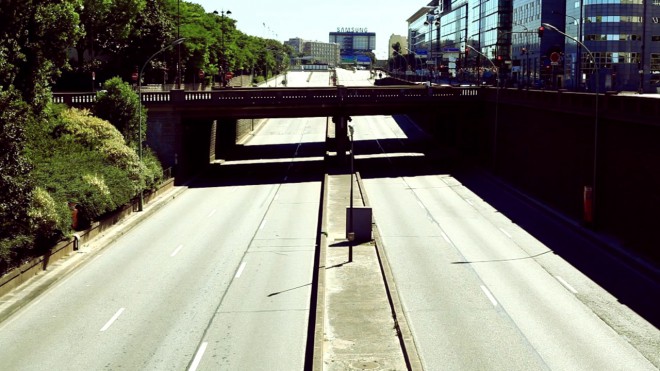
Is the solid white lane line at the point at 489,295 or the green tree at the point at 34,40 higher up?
the green tree at the point at 34,40

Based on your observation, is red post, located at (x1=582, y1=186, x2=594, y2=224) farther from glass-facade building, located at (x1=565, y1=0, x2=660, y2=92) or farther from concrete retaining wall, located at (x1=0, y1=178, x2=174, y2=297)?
glass-facade building, located at (x1=565, y1=0, x2=660, y2=92)

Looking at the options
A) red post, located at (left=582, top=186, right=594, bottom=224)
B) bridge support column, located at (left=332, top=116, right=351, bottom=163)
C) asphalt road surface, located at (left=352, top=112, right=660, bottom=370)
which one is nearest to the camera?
asphalt road surface, located at (left=352, top=112, right=660, bottom=370)

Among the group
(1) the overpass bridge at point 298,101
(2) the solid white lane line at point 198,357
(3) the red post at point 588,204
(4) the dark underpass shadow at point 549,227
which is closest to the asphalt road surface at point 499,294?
(4) the dark underpass shadow at point 549,227

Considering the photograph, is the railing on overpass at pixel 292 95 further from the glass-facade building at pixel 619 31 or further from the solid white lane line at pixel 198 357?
the solid white lane line at pixel 198 357

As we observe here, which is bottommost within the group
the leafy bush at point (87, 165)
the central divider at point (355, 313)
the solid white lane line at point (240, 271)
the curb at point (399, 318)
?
the solid white lane line at point (240, 271)

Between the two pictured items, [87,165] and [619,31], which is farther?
[619,31]

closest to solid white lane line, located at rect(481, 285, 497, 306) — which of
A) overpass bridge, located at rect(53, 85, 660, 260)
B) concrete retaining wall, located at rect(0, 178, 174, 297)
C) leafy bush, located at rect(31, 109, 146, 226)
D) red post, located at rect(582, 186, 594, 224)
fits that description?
overpass bridge, located at rect(53, 85, 660, 260)

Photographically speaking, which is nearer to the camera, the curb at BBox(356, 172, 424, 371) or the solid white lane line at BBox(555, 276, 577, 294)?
the curb at BBox(356, 172, 424, 371)

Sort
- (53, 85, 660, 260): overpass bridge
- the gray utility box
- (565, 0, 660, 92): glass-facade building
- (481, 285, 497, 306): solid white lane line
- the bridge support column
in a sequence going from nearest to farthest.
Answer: (481, 285, 497, 306): solid white lane line, the gray utility box, (53, 85, 660, 260): overpass bridge, the bridge support column, (565, 0, 660, 92): glass-facade building

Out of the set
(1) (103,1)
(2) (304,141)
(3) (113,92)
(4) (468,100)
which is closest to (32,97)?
(3) (113,92)

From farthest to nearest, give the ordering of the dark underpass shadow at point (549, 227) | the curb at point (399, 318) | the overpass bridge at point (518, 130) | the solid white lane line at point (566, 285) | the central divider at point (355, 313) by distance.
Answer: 1. the overpass bridge at point (518, 130)
2. the dark underpass shadow at point (549, 227)
3. the solid white lane line at point (566, 285)
4. the central divider at point (355, 313)
5. the curb at point (399, 318)

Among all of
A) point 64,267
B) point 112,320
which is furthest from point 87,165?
point 112,320

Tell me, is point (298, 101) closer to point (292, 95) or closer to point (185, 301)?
point (292, 95)

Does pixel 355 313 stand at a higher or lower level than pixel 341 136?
lower
